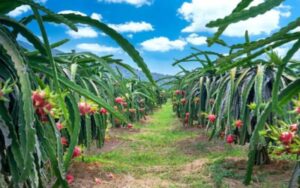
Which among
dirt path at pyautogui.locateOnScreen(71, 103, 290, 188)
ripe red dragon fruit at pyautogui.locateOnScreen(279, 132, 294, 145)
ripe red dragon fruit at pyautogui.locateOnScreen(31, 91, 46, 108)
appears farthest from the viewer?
dirt path at pyautogui.locateOnScreen(71, 103, 290, 188)

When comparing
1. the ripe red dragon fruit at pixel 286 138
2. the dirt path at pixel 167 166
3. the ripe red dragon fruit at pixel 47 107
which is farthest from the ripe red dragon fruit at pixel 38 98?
the dirt path at pixel 167 166

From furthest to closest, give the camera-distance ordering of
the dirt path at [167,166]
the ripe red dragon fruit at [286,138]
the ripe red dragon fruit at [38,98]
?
the dirt path at [167,166] → the ripe red dragon fruit at [286,138] → the ripe red dragon fruit at [38,98]

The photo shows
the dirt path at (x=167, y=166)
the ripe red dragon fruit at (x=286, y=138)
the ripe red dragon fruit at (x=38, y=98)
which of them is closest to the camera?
the ripe red dragon fruit at (x=38, y=98)

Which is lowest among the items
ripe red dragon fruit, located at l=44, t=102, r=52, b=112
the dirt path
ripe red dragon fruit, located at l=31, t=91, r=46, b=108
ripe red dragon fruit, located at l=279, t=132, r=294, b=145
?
the dirt path

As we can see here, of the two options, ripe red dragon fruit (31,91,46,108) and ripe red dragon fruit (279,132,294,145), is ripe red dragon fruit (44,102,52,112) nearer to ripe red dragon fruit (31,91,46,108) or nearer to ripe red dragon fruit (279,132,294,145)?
ripe red dragon fruit (31,91,46,108)

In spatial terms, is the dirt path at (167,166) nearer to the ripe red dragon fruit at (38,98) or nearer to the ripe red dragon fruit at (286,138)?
the ripe red dragon fruit at (286,138)

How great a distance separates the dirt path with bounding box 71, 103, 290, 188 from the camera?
14.9 feet

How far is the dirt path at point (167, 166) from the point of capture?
4.53 meters

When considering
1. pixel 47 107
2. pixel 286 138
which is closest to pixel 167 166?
pixel 286 138

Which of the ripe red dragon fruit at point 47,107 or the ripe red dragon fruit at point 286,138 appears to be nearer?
the ripe red dragon fruit at point 47,107

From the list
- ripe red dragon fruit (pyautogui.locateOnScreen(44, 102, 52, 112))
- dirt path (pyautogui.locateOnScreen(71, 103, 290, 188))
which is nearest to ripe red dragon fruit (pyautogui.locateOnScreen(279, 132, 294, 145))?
ripe red dragon fruit (pyautogui.locateOnScreen(44, 102, 52, 112))

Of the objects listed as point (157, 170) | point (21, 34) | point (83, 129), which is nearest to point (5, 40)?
point (21, 34)

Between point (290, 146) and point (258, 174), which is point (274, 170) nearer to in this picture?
point (258, 174)

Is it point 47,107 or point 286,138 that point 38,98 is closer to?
point 47,107
